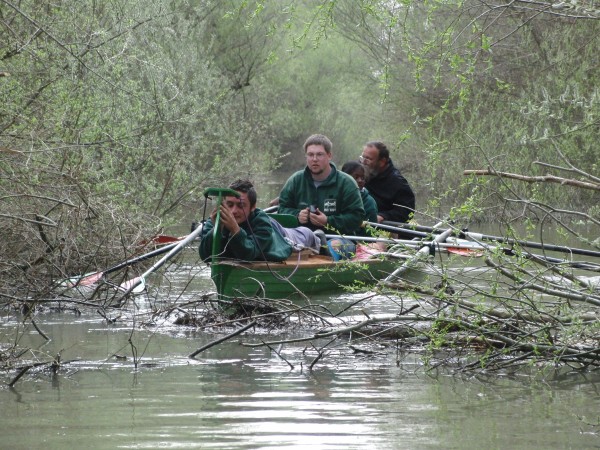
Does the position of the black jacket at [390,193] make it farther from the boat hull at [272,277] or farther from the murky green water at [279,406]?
the murky green water at [279,406]

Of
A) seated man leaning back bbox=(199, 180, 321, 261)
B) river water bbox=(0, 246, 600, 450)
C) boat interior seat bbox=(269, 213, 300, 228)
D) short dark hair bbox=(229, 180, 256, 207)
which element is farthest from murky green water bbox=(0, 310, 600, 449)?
boat interior seat bbox=(269, 213, 300, 228)

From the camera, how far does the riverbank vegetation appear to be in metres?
8.45

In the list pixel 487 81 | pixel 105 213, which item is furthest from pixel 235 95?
pixel 105 213

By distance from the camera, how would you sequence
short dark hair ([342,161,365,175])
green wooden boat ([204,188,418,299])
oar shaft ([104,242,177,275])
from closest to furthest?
green wooden boat ([204,188,418,299]) < oar shaft ([104,242,177,275]) < short dark hair ([342,161,365,175])

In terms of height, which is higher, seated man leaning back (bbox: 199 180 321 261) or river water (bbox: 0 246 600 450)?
seated man leaning back (bbox: 199 180 321 261)

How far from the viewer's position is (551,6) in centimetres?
765

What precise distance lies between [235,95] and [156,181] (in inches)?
518

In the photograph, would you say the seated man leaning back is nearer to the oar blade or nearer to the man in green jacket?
the oar blade

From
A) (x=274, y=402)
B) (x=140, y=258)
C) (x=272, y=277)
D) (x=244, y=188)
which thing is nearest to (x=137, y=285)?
(x=140, y=258)

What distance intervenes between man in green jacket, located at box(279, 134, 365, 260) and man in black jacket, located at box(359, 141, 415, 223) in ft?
5.62

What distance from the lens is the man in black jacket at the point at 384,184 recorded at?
14148 mm

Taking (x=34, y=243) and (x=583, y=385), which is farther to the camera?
(x=34, y=243)

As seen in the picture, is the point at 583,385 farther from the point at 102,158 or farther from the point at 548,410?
the point at 102,158

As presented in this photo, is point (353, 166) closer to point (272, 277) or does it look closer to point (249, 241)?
point (272, 277)
